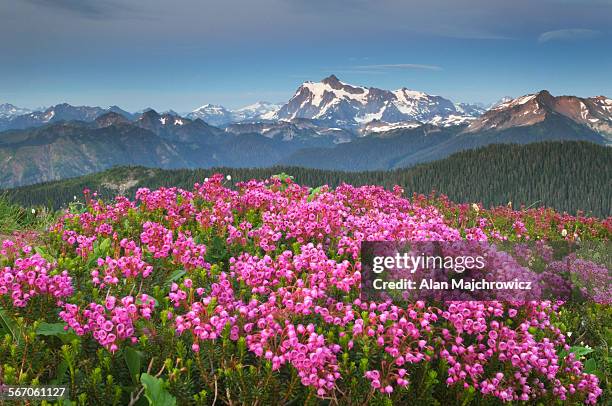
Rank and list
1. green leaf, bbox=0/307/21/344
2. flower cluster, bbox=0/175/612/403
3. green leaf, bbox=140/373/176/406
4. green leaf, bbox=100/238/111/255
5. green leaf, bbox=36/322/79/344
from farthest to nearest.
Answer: green leaf, bbox=100/238/111/255, green leaf, bbox=0/307/21/344, green leaf, bbox=36/322/79/344, flower cluster, bbox=0/175/612/403, green leaf, bbox=140/373/176/406

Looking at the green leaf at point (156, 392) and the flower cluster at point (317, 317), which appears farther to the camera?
the flower cluster at point (317, 317)

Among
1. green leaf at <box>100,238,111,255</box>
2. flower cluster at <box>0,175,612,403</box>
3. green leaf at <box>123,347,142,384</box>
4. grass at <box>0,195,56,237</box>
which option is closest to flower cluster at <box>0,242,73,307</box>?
flower cluster at <box>0,175,612,403</box>

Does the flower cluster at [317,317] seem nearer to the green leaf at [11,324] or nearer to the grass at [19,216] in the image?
the green leaf at [11,324]

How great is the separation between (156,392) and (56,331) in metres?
1.14

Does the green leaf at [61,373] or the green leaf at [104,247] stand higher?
the green leaf at [104,247]

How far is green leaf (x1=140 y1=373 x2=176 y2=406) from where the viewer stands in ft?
11.2

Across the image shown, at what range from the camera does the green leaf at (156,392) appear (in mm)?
3424

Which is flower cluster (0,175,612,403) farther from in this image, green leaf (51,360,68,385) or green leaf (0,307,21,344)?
green leaf (51,360,68,385)

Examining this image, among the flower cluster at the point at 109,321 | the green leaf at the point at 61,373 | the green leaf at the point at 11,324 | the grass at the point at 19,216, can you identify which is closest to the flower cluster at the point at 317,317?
the flower cluster at the point at 109,321

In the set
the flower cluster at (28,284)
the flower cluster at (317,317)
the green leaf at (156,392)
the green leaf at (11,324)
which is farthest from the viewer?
the flower cluster at (28,284)

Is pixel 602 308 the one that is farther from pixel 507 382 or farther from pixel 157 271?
pixel 157 271

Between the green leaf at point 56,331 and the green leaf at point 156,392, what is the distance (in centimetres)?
93

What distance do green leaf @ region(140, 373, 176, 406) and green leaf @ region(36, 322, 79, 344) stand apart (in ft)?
3.06

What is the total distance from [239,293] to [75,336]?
161 cm
